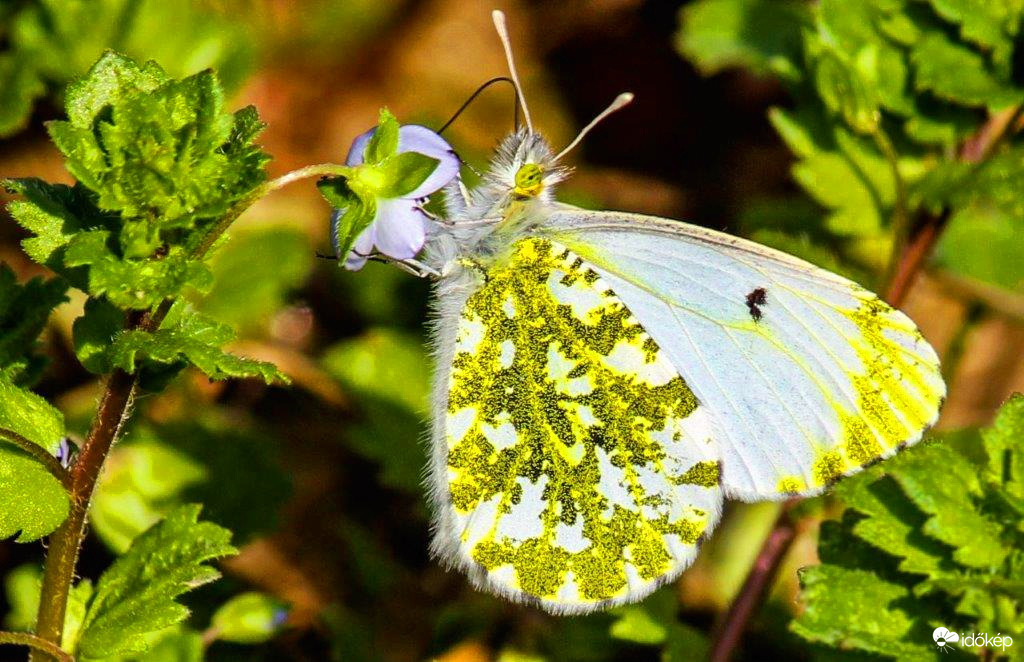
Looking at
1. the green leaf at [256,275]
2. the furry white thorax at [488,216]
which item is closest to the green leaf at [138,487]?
the green leaf at [256,275]

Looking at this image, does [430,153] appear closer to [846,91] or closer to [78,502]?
[78,502]

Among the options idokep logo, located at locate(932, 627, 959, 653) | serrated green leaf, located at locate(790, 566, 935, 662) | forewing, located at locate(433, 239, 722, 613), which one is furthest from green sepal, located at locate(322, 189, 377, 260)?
idokep logo, located at locate(932, 627, 959, 653)

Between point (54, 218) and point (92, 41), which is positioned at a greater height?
point (54, 218)

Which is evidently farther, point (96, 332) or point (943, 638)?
point (943, 638)

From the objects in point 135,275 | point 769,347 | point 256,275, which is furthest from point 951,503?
point 256,275

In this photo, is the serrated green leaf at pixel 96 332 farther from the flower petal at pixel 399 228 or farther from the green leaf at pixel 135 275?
the flower petal at pixel 399 228
